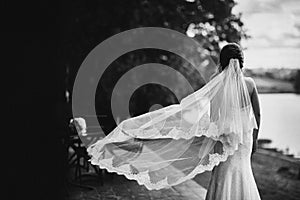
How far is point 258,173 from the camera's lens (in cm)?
813

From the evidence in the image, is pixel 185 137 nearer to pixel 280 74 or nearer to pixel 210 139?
pixel 210 139

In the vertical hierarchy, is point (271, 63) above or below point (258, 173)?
above

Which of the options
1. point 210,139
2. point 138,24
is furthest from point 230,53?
point 138,24

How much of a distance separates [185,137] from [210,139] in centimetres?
19

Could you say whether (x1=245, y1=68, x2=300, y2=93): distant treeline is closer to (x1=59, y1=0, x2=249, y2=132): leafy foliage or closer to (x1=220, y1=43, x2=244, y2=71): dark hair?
(x1=59, y1=0, x2=249, y2=132): leafy foliage

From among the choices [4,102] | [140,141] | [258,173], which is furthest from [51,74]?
[258,173]

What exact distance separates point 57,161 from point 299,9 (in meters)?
5.46

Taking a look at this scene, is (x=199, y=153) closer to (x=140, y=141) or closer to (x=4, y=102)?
(x=140, y=141)

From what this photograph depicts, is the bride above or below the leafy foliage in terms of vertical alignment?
below

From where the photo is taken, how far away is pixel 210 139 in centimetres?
352

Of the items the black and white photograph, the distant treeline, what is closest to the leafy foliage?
the black and white photograph

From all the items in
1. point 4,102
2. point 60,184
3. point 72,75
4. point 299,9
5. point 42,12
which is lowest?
point 60,184

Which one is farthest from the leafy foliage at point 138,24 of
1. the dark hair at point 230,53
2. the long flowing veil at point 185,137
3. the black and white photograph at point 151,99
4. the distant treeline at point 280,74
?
the dark hair at point 230,53

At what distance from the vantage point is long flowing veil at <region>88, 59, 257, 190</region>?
3461 mm
